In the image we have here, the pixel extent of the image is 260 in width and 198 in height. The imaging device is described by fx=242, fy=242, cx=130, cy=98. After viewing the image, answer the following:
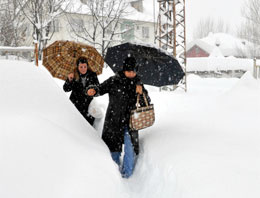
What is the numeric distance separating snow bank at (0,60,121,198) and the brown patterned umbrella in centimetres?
105

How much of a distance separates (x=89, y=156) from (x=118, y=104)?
987mm

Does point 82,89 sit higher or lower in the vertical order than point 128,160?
higher

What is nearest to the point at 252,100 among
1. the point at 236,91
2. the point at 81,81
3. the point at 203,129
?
the point at 236,91

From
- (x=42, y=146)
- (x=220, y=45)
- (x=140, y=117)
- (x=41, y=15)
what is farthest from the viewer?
(x=220, y=45)

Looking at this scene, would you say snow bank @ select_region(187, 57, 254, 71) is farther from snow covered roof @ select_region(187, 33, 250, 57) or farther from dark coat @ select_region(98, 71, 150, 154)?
dark coat @ select_region(98, 71, 150, 154)

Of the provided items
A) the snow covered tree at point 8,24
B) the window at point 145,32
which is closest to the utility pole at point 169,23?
the snow covered tree at point 8,24

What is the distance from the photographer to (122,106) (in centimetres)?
314

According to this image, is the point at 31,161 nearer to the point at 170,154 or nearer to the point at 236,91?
the point at 170,154

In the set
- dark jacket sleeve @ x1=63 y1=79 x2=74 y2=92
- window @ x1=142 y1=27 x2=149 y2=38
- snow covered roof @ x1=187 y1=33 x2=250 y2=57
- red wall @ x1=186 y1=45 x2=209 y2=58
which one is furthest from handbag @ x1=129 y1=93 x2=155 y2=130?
red wall @ x1=186 y1=45 x2=209 y2=58

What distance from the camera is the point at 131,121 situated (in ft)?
9.64

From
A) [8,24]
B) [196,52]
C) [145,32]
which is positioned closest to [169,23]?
[8,24]

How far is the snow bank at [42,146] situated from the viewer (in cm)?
161

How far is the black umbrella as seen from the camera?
3533 millimetres

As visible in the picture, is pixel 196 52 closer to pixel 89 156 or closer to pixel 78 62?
pixel 78 62
